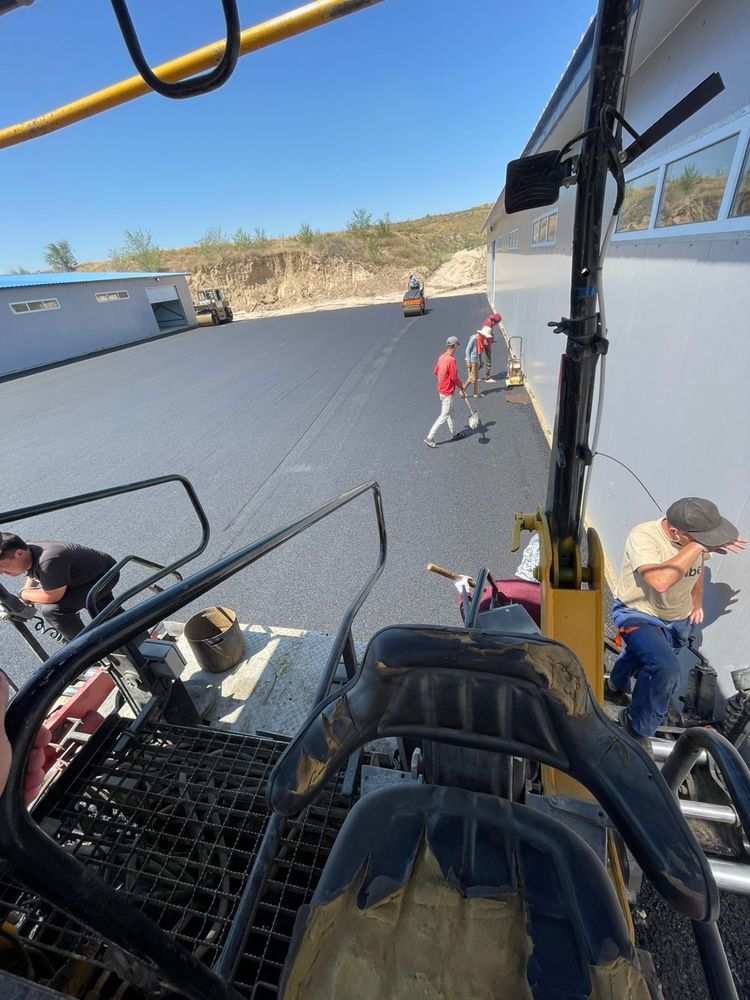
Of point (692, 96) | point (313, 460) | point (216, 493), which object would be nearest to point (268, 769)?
point (692, 96)

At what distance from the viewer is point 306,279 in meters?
36.0

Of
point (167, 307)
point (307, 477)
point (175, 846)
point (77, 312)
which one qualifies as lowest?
point (307, 477)

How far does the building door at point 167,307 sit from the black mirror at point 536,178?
102ft

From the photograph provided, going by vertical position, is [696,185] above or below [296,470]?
above

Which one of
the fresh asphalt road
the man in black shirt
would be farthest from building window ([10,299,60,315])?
the man in black shirt

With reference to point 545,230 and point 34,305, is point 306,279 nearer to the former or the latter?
point 34,305

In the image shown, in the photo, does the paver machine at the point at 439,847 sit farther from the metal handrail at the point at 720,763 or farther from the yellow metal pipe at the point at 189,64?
the yellow metal pipe at the point at 189,64

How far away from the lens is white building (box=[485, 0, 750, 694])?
7.36ft

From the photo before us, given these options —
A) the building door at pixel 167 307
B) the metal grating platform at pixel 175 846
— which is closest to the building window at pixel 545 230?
the metal grating platform at pixel 175 846

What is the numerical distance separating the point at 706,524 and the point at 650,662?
2.94ft

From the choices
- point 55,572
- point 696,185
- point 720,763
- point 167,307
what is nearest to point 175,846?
point 720,763

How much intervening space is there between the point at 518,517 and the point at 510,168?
1.41 m

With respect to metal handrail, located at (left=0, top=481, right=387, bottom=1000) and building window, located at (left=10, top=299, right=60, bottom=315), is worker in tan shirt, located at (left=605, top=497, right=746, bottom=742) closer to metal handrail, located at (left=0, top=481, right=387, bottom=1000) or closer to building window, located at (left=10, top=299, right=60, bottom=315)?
metal handrail, located at (left=0, top=481, right=387, bottom=1000)

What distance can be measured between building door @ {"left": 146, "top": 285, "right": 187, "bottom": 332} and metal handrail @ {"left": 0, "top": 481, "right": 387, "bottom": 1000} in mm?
31547
